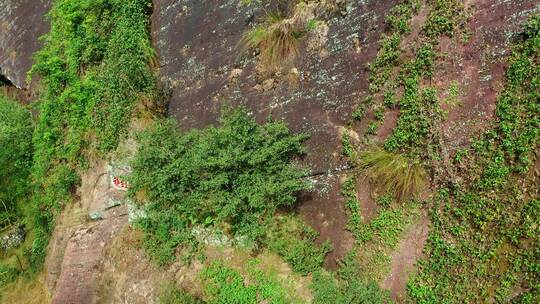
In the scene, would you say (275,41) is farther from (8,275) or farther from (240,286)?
(8,275)

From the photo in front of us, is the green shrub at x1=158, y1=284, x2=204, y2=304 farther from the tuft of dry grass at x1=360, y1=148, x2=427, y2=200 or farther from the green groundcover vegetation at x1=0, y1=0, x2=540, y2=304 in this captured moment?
the tuft of dry grass at x1=360, y1=148, x2=427, y2=200

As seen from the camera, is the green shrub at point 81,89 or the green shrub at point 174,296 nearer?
the green shrub at point 174,296

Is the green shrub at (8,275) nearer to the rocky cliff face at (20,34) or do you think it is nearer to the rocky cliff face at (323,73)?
the rocky cliff face at (20,34)

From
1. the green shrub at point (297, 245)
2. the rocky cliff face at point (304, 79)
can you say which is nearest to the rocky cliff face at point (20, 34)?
the rocky cliff face at point (304, 79)

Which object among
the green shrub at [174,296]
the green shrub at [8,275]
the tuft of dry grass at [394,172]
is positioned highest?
the tuft of dry grass at [394,172]

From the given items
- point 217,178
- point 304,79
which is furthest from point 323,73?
point 217,178

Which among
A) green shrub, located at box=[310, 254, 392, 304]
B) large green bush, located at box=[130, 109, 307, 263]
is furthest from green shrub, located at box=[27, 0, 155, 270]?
green shrub, located at box=[310, 254, 392, 304]
